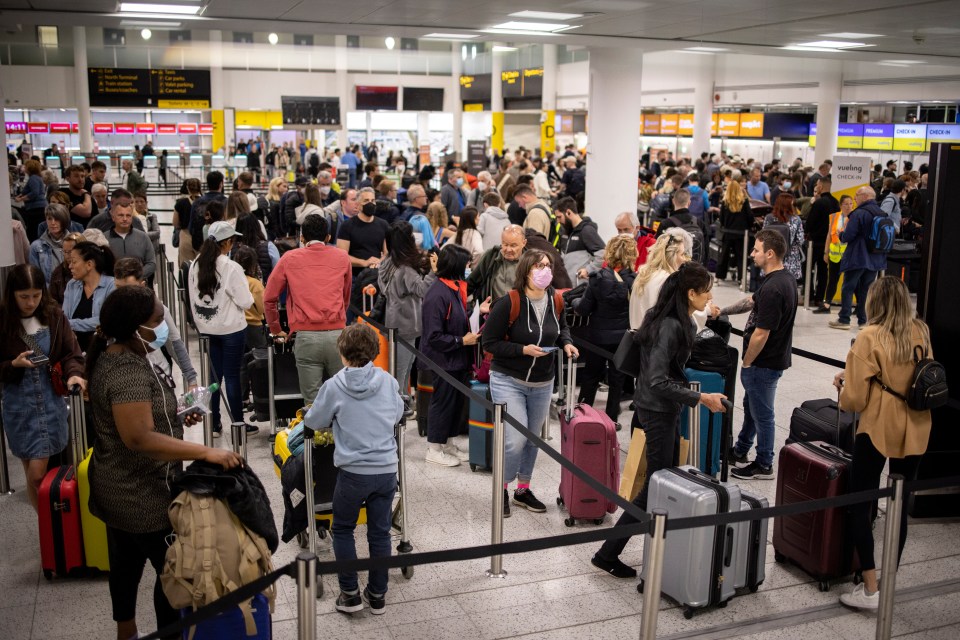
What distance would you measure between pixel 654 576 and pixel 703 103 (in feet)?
88.7

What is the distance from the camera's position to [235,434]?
5.11 metres

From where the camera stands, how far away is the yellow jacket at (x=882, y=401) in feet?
15.3

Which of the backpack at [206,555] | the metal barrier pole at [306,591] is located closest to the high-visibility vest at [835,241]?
the backpack at [206,555]

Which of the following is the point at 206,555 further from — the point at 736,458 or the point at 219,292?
the point at 736,458

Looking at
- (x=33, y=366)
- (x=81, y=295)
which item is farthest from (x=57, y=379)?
(x=81, y=295)

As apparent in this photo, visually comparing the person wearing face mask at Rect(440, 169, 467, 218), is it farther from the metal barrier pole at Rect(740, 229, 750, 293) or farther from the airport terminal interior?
the metal barrier pole at Rect(740, 229, 750, 293)

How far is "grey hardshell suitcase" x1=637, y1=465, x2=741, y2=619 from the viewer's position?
15.3ft

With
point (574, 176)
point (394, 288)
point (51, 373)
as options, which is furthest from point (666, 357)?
point (574, 176)

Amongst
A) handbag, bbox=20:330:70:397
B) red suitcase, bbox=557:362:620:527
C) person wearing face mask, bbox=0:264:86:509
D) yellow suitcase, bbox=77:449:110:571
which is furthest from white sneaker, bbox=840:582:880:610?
handbag, bbox=20:330:70:397

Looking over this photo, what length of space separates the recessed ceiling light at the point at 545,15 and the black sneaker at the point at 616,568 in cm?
698

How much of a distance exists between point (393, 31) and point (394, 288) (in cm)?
624

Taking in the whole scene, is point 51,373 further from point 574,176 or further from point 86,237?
point 574,176

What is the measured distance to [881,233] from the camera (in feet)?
36.7

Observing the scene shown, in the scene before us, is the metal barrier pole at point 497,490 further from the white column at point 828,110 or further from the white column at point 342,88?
the white column at point 342,88
